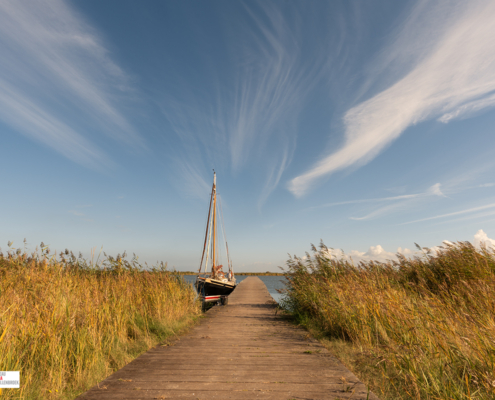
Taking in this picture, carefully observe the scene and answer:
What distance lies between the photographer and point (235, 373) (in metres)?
3.96

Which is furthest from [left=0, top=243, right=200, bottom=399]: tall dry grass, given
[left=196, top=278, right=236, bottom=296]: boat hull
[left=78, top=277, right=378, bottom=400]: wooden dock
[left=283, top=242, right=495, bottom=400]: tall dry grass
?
[left=196, top=278, right=236, bottom=296]: boat hull

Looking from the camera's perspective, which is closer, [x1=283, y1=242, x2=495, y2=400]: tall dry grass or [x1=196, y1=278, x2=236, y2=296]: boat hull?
[x1=283, y1=242, x2=495, y2=400]: tall dry grass

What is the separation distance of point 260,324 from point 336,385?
469cm

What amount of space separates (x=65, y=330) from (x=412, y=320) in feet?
18.4

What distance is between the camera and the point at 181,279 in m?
9.62

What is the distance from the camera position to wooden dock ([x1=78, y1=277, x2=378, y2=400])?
3.29 meters

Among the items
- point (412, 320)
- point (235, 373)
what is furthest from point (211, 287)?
point (412, 320)

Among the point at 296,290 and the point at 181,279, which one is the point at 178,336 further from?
the point at 296,290

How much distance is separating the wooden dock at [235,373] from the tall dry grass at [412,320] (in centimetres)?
60

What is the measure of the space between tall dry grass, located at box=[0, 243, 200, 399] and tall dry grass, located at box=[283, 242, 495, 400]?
3985mm

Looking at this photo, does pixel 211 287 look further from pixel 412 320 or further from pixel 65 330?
pixel 412 320

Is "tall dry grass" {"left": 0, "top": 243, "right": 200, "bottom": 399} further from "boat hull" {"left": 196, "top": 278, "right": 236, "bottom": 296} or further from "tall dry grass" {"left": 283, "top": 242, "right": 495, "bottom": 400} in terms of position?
"boat hull" {"left": 196, "top": 278, "right": 236, "bottom": 296}

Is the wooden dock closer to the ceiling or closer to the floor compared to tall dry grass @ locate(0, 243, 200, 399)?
closer to the floor

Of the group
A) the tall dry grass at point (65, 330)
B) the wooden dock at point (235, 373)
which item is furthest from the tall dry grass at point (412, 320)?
the tall dry grass at point (65, 330)
